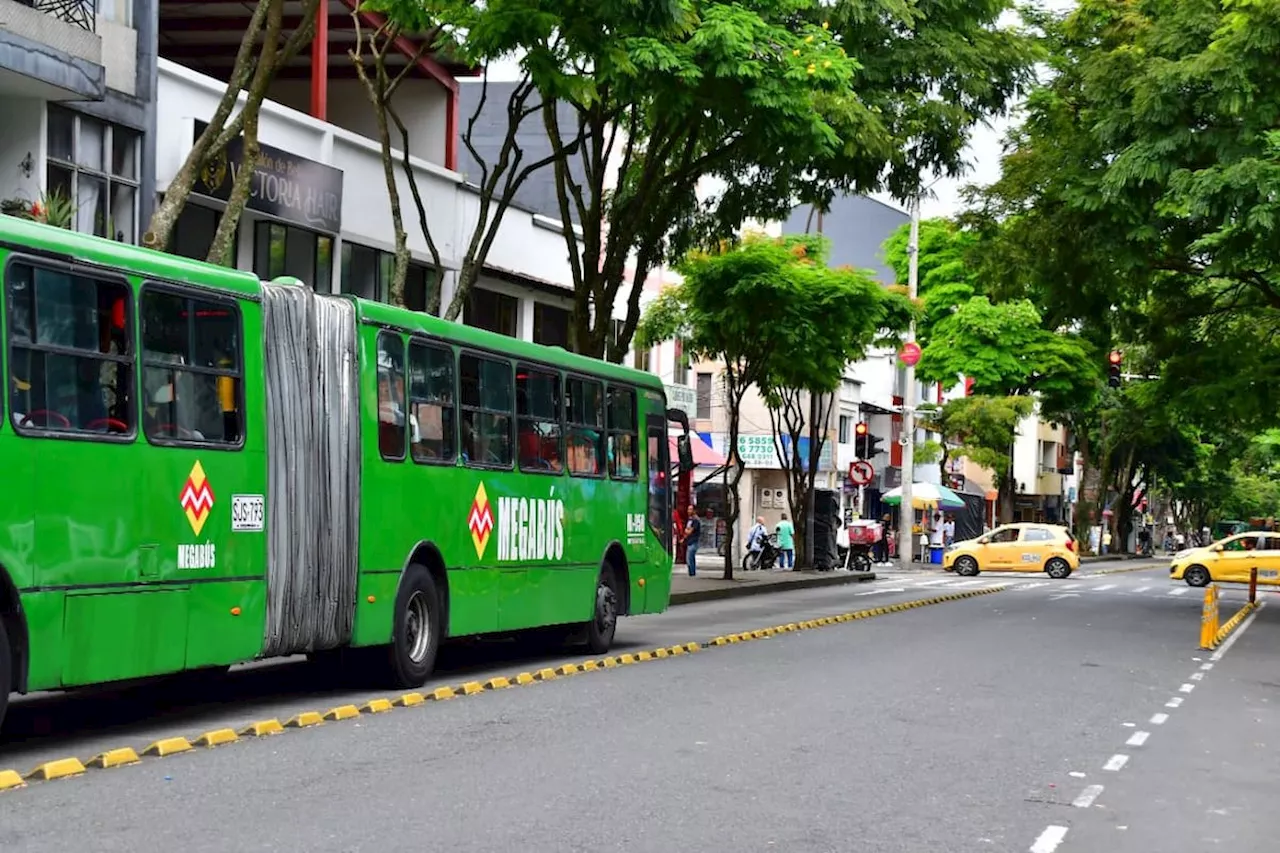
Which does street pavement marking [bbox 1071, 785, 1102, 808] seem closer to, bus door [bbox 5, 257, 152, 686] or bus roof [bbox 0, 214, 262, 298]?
bus door [bbox 5, 257, 152, 686]

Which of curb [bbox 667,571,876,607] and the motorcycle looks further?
the motorcycle

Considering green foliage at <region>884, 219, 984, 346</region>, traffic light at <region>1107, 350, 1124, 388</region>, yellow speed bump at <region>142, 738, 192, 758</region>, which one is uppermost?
green foliage at <region>884, 219, 984, 346</region>

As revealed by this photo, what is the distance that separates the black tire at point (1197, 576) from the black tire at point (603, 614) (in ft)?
104

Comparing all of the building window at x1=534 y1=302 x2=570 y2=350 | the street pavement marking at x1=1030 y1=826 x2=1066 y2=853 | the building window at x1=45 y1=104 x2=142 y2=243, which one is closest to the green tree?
the building window at x1=534 y1=302 x2=570 y2=350

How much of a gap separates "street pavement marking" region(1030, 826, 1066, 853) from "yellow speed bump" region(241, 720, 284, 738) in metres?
5.27

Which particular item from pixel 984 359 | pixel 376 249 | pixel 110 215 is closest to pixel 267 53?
pixel 110 215

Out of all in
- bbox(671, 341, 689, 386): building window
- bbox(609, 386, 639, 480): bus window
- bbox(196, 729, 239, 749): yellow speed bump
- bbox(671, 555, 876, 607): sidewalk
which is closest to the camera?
bbox(196, 729, 239, 749): yellow speed bump

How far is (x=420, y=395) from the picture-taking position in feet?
51.5

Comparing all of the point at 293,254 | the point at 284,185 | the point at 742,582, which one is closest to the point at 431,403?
the point at 284,185

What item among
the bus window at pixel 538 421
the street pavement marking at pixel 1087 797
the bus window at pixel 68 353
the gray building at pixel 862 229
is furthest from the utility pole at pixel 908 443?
the bus window at pixel 68 353

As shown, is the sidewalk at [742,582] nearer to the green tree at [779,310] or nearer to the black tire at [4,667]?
the green tree at [779,310]

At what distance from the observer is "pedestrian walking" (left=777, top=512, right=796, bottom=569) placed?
4881 cm

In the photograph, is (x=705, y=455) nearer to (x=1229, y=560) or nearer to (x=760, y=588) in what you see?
(x=1229, y=560)

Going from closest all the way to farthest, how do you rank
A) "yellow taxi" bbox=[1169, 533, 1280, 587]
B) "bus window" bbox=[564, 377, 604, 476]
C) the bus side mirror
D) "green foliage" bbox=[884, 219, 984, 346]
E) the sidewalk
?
"bus window" bbox=[564, 377, 604, 476] < the bus side mirror < the sidewalk < "yellow taxi" bbox=[1169, 533, 1280, 587] < "green foliage" bbox=[884, 219, 984, 346]
